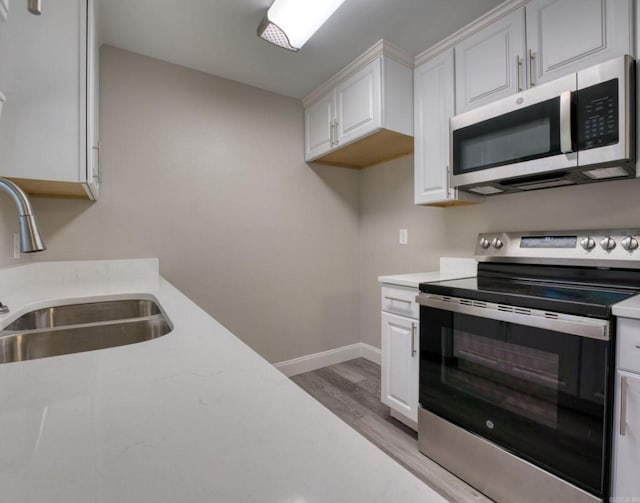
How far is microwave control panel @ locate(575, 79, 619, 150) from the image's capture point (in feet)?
4.21

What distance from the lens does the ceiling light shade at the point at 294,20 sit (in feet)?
5.28

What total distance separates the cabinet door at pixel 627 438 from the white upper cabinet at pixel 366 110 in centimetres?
166

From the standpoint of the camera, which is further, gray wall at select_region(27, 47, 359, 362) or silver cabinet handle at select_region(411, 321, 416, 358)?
gray wall at select_region(27, 47, 359, 362)

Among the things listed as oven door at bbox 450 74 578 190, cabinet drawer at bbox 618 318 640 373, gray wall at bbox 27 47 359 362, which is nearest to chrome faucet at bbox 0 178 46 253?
gray wall at bbox 27 47 359 362

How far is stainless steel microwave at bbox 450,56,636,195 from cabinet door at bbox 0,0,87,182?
1835 millimetres

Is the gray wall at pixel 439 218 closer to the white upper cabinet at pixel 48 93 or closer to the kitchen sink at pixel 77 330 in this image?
the kitchen sink at pixel 77 330

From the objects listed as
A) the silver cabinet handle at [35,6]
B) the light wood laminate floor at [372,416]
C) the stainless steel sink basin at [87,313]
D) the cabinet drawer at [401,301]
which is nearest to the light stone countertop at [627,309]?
the cabinet drawer at [401,301]

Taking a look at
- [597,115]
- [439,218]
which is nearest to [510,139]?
[597,115]

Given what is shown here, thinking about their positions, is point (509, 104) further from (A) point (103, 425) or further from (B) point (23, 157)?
(B) point (23, 157)

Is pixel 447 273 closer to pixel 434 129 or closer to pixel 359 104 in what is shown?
pixel 434 129

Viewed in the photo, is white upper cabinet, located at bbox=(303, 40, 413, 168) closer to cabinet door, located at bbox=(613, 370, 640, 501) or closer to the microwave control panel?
the microwave control panel

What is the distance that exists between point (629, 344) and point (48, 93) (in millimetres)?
2339

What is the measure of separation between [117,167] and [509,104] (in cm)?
225

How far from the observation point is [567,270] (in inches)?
63.5
